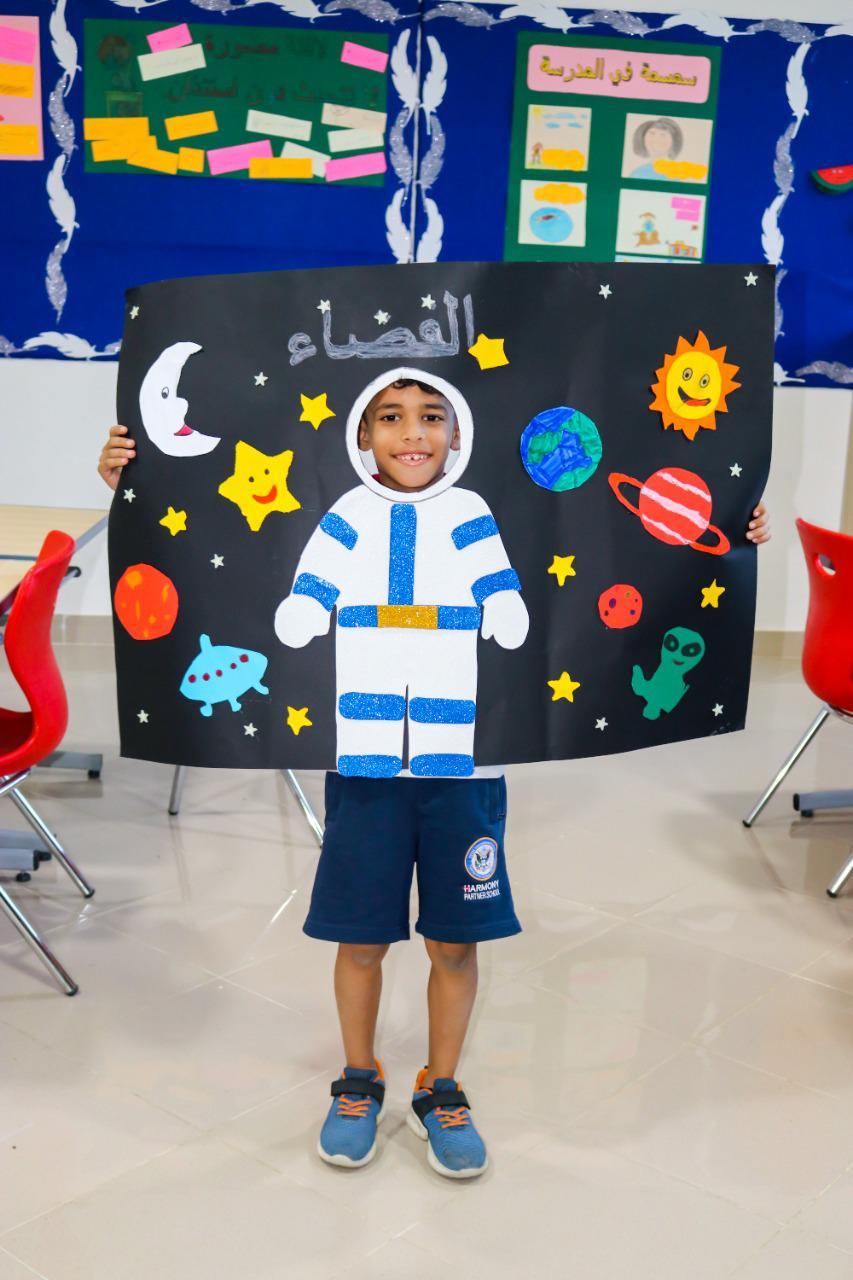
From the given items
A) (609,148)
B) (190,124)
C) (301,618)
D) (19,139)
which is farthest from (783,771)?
(19,139)

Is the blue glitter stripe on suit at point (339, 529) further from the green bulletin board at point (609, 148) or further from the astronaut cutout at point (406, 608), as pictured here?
the green bulletin board at point (609, 148)

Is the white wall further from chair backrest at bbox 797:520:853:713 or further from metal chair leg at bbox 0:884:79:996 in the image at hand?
metal chair leg at bbox 0:884:79:996

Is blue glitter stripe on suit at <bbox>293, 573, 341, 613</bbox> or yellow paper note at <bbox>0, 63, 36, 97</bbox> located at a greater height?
yellow paper note at <bbox>0, 63, 36, 97</bbox>

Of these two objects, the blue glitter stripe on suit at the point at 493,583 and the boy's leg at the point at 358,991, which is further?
the boy's leg at the point at 358,991

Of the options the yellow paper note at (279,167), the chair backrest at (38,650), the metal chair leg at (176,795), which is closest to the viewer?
the chair backrest at (38,650)

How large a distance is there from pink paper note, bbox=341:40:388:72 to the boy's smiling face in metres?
3.24

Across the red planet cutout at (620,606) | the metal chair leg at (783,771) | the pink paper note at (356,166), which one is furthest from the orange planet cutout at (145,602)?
the pink paper note at (356,166)

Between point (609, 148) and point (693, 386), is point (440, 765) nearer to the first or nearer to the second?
point (693, 386)

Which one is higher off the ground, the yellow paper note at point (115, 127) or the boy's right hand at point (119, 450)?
the yellow paper note at point (115, 127)

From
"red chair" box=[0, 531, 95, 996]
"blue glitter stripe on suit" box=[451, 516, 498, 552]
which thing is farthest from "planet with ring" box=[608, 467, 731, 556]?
"red chair" box=[0, 531, 95, 996]

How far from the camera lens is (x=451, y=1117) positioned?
6.57 feet

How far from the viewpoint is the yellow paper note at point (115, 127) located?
458 centimetres

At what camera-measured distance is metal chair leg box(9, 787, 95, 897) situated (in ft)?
9.27

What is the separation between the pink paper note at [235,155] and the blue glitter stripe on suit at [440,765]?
3358 millimetres
